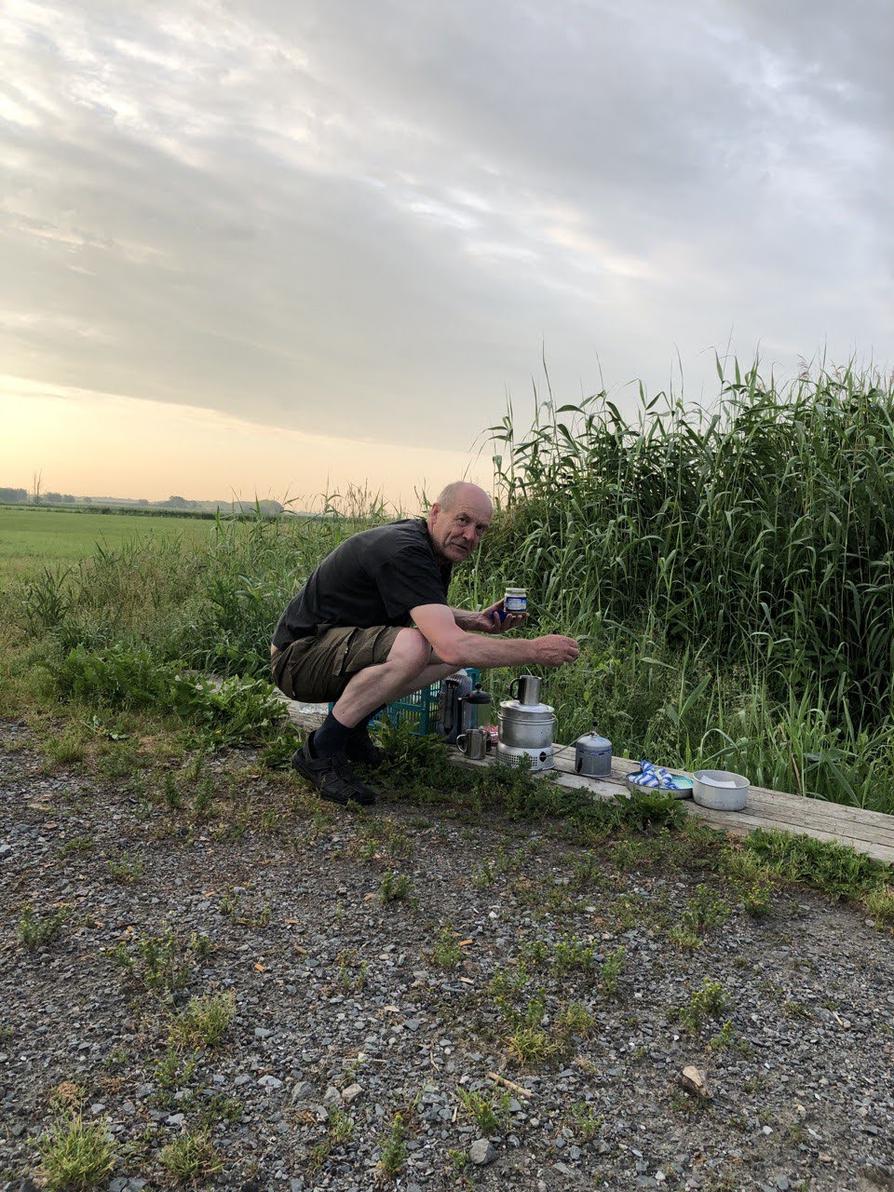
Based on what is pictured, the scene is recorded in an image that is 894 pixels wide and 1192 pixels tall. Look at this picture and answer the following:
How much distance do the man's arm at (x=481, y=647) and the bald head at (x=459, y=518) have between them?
0.36 metres

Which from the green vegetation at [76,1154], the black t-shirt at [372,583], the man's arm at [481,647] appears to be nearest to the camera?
the green vegetation at [76,1154]

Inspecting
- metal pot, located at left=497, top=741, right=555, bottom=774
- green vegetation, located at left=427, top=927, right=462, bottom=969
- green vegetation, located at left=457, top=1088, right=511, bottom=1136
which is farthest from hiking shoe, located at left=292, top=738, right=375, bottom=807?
green vegetation, located at left=457, top=1088, right=511, bottom=1136

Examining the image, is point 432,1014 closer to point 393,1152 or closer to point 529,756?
point 393,1152

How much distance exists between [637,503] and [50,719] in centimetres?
448

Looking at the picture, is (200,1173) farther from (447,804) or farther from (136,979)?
(447,804)

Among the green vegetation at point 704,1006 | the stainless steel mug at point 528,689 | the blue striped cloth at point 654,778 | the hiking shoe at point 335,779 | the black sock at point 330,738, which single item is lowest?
the green vegetation at point 704,1006

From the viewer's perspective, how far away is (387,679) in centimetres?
396

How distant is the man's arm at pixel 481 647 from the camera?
3705 millimetres

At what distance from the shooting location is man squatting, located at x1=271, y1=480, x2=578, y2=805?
12.3ft

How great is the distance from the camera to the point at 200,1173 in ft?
6.43

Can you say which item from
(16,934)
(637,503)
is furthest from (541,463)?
(16,934)

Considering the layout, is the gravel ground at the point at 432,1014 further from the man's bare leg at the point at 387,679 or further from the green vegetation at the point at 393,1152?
the man's bare leg at the point at 387,679

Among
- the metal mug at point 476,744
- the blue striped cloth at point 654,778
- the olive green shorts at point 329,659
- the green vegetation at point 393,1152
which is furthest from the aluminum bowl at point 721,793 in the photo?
the green vegetation at point 393,1152

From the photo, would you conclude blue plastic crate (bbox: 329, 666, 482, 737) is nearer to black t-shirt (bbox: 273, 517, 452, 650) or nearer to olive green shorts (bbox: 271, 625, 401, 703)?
olive green shorts (bbox: 271, 625, 401, 703)
